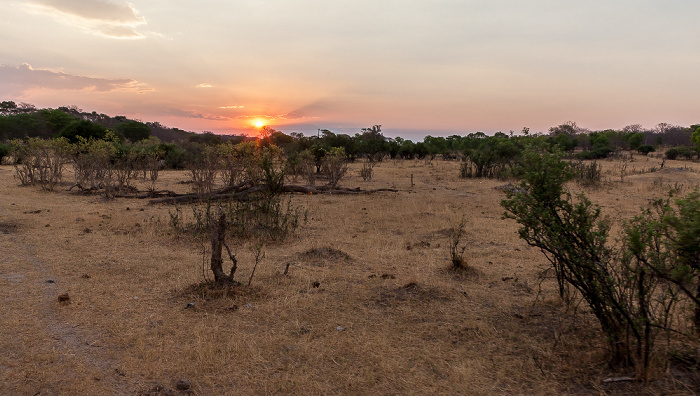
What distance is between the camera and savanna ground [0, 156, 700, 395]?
3338mm

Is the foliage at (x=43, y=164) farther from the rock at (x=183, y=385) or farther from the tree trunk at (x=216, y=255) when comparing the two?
the rock at (x=183, y=385)

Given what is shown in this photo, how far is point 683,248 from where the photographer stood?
2803 mm

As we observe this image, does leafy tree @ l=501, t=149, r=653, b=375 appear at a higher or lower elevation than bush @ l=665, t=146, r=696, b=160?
lower

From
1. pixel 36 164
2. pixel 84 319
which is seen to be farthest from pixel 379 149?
pixel 84 319

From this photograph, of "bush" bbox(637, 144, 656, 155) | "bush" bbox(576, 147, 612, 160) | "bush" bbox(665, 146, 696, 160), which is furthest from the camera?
"bush" bbox(637, 144, 656, 155)

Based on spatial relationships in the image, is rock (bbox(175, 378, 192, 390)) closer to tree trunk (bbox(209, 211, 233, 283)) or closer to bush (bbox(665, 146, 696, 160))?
tree trunk (bbox(209, 211, 233, 283))

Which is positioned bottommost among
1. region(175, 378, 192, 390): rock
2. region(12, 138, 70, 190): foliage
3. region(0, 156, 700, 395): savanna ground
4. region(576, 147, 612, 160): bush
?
region(175, 378, 192, 390): rock

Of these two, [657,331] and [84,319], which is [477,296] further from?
[84,319]

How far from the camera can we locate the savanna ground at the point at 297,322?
3.34m

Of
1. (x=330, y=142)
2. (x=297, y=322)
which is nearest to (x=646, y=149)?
(x=330, y=142)

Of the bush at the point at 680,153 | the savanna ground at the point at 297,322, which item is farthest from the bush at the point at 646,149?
the savanna ground at the point at 297,322

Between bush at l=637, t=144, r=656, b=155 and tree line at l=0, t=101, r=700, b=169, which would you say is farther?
bush at l=637, t=144, r=656, b=155

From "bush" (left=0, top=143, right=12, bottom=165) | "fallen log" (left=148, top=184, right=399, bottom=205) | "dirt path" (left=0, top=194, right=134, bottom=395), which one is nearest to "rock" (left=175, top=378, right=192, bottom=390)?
"dirt path" (left=0, top=194, right=134, bottom=395)

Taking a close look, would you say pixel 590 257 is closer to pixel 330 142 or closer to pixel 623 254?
pixel 623 254
